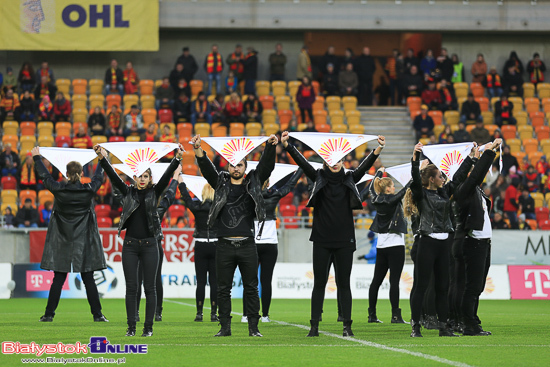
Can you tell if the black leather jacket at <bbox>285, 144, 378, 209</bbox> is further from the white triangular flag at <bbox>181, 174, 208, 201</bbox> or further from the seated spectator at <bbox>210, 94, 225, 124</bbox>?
the seated spectator at <bbox>210, 94, 225, 124</bbox>

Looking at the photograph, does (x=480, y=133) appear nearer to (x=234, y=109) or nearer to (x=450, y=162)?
(x=234, y=109)

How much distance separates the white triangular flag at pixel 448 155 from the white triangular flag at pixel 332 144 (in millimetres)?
921

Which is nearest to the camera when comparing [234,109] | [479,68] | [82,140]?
[82,140]

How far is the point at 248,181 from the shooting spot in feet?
32.9

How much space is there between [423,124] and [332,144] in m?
17.8

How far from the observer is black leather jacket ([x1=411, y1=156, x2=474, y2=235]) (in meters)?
9.98

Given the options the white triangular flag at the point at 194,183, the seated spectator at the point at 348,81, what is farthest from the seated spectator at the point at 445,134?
the white triangular flag at the point at 194,183

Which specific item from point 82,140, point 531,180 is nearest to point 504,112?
point 531,180

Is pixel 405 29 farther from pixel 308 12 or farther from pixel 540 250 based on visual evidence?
pixel 540 250

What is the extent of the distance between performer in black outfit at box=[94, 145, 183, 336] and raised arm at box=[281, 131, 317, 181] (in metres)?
1.25

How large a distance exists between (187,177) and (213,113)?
48.0 ft

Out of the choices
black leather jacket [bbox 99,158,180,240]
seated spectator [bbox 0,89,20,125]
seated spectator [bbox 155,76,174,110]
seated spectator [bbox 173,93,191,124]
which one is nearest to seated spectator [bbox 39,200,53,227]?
seated spectator [bbox 0,89,20,125]

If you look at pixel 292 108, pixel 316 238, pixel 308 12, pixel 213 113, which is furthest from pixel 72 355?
pixel 308 12

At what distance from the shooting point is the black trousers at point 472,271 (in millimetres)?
10305
